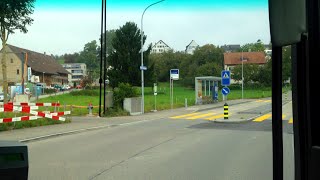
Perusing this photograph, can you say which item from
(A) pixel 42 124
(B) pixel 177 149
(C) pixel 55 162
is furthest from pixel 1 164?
(A) pixel 42 124

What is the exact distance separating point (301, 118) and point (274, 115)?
0.62ft

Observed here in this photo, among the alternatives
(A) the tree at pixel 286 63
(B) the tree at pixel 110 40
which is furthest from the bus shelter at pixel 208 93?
(A) the tree at pixel 286 63

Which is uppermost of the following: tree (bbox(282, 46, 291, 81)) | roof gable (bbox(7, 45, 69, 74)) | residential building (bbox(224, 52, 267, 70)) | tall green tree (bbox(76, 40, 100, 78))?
tall green tree (bbox(76, 40, 100, 78))

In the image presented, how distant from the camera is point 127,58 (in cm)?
6181

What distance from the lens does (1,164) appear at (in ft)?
7.53

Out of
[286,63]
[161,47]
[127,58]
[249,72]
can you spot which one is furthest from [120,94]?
[127,58]

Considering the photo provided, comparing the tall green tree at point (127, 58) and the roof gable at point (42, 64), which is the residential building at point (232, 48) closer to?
the tall green tree at point (127, 58)

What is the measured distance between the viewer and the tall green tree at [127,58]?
60156 millimetres

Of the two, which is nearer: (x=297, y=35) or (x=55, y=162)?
(x=297, y=35)

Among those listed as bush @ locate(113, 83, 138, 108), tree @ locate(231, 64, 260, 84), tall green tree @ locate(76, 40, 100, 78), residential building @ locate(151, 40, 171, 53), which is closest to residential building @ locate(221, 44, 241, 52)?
tree @ locate(231, 64, 260, 84)

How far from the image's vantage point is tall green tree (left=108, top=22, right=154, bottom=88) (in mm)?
60156

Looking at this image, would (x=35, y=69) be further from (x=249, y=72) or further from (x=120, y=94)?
(x=249, y=72)

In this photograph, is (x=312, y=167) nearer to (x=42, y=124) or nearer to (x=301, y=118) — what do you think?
(x=301, y=118)

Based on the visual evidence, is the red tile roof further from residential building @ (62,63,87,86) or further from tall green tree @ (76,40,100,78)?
residential building @ (62,63,87,86)
